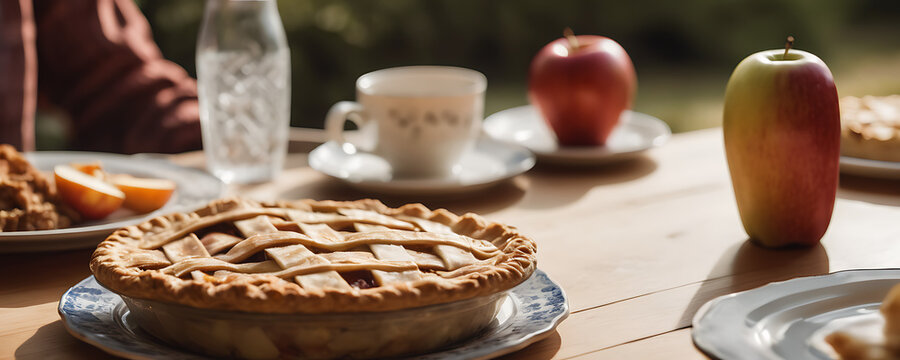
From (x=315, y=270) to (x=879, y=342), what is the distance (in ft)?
1.30

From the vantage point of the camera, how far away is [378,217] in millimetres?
931

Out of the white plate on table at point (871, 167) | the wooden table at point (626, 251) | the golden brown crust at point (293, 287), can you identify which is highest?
the golden brown crust at point (293, 287)

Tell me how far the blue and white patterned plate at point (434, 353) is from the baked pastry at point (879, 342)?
0.74ft

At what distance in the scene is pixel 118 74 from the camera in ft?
6.74

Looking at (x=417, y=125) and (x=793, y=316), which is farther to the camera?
(x=417, y=125)

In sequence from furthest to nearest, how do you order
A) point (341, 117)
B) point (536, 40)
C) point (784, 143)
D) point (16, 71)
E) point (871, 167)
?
point (536, 40), point (16, 71), point (341, 117), point (871, 167), point (784, 143)

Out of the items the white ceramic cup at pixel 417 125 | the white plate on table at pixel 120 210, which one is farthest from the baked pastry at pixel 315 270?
the white ceramic cup at pixel 417 125

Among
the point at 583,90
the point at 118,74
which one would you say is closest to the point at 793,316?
the point at 583,90

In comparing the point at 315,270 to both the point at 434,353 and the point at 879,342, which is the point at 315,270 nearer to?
the point at 434,353

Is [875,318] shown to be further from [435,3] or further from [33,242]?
[435,3]

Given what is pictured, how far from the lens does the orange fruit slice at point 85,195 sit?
110cm

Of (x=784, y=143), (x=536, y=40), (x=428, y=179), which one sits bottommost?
(x=536, y=40)

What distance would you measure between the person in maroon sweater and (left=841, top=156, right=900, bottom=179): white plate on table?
1.23m

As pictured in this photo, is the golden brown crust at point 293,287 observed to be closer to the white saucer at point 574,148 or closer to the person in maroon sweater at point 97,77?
the white saucer at point 574,148
